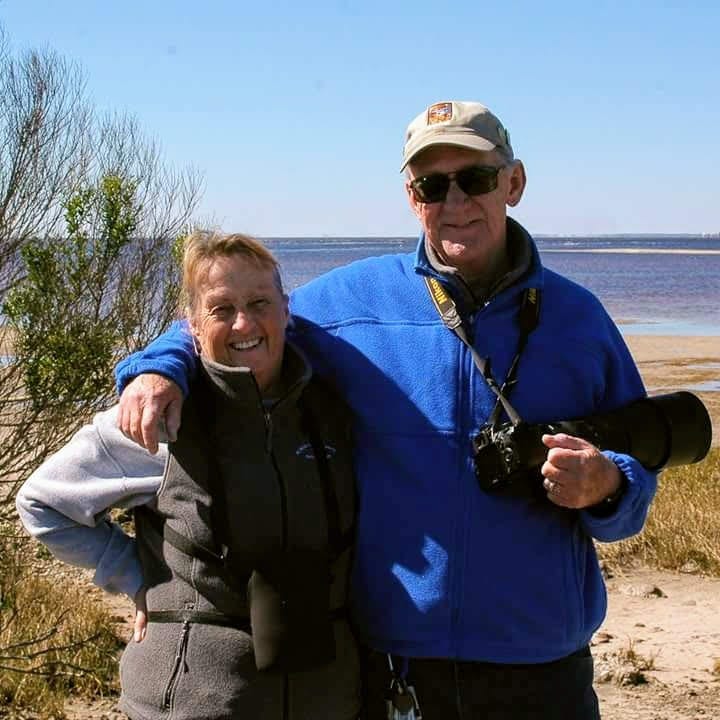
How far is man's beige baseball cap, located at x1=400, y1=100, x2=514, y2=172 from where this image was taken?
9.18 ft

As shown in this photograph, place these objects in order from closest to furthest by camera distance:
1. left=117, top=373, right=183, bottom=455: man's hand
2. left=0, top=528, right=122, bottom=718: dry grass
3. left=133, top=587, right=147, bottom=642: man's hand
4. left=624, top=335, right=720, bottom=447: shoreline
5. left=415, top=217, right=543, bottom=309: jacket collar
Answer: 1. left=117, top=373, right=183, bottom=455: man's hand
2. left=133, top=587, right=147, bottom=642: man's hand
3. left=415, top=217, right=543, bottom=309: jacket collar
4. left=0, top=528, right=122, bottom=718: dry grass
5. left=624, top=335, right=720, bottom=447: shoreline

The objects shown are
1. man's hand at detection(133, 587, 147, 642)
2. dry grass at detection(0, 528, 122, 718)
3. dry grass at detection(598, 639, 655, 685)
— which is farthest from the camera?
dry grass at detection(598, 639, 655, 685)

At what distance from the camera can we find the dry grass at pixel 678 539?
7801mm

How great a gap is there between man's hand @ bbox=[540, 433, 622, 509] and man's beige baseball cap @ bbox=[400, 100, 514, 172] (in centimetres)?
72

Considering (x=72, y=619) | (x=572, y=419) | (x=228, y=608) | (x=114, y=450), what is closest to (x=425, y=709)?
(x=228, y=608)

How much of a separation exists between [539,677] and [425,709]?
0.27m

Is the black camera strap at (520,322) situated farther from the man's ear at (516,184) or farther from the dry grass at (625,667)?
the dry grass at (625,667)

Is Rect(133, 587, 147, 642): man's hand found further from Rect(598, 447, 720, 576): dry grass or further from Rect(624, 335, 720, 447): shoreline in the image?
Rect(624, 335, 720, 447): shoreline

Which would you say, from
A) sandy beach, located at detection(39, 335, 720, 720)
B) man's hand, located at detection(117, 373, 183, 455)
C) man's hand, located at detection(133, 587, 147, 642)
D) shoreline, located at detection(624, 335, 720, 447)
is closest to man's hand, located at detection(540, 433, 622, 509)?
man's hand, located at detection(117, 373, 183, 455)

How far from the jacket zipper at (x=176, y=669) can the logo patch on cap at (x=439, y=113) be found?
1.30 metres

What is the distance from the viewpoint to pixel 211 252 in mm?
2646

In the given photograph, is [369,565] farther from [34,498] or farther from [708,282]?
[708,282]

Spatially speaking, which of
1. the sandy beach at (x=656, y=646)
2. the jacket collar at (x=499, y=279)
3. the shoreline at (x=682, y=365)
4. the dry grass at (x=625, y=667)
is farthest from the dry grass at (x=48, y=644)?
the shoreline at (x=682, y=365)

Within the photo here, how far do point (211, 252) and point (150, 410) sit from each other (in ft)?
1.32
